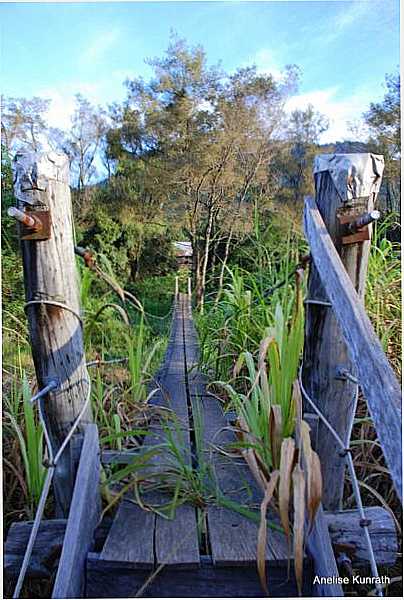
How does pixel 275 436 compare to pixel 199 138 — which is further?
pixel 199 138

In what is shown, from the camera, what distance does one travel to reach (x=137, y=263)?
88 centimetres

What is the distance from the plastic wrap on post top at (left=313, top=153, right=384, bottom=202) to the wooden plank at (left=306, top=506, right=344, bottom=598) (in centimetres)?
45

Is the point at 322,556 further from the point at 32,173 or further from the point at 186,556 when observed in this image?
the point at 32,173

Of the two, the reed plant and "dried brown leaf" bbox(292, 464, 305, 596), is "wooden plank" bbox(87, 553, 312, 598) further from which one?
the reed plant

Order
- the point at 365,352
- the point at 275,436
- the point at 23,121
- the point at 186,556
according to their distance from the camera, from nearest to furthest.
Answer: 1. the point at 365,352
2. the point at 186,556
3. the point at 275,436
4. the point at 23,121

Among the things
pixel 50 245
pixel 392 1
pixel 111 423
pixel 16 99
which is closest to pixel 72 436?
pixel 111 423

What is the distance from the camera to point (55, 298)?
68cm

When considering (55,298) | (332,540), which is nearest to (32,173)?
(55,298)

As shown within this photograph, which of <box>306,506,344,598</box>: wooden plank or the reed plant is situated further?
the reed plant

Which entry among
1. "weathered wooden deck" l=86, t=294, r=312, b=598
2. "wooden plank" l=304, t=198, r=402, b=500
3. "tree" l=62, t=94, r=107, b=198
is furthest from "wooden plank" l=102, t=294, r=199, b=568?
"tree" l=62, t=94, r=107, b=198

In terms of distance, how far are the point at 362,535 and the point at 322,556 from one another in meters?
0.10

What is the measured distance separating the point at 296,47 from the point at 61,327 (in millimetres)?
609

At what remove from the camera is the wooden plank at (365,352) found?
439 millimetres

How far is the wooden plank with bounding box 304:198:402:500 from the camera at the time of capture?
1.44 feet
